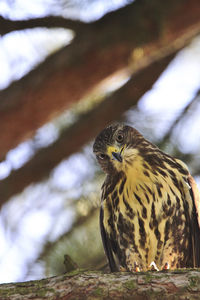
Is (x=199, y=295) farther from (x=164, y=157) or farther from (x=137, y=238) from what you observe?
(x=164, y=157)

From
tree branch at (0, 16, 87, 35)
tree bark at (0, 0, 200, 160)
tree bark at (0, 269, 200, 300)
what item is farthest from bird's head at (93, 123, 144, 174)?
tree bark at (0, 269, 200, 300)

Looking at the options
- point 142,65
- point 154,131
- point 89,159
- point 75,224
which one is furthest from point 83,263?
point 142,65

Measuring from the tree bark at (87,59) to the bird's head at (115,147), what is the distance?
883 millimetres

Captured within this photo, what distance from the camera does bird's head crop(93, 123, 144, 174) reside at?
4.73 m

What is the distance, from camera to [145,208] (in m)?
4.54

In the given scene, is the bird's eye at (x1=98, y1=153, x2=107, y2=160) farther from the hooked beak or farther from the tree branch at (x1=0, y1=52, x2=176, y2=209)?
the tree branch at (x1=0, y1=52, x2=176, y2=209)

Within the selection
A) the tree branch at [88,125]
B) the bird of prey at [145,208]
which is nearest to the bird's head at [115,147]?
the bird of prey at [145,208]

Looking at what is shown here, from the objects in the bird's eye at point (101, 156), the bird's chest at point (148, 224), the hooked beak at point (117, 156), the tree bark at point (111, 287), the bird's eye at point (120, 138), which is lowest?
the tree bark at point (111, 287)

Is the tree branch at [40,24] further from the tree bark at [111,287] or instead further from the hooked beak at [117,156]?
the tree bark at [111,287]

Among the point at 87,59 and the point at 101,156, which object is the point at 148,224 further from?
the point at 87,59

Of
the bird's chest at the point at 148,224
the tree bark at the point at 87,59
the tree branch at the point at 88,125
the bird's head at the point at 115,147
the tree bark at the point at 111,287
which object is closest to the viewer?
the tree bark at the point at 111,287

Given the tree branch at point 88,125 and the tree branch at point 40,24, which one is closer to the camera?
the tree branch at point 40,24

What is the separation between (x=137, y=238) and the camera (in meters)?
4.53

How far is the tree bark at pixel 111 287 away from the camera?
2.84 meters
